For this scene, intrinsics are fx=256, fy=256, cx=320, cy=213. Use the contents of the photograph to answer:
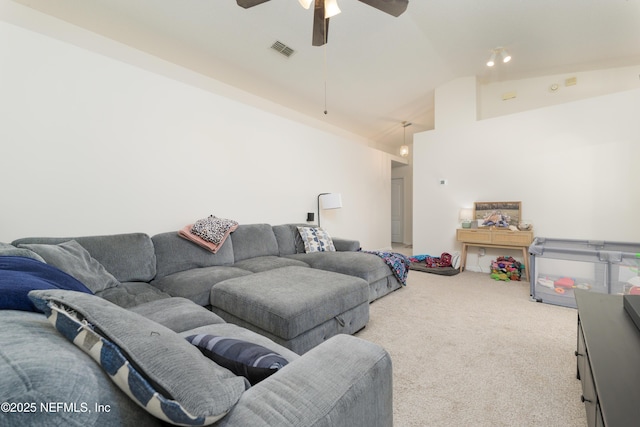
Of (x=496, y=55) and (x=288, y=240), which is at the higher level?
(x=496, y=55)

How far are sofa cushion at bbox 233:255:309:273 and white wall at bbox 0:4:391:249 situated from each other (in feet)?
2.61

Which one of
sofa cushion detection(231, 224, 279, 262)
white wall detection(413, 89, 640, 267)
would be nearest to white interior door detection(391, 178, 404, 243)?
white wall detection(413, 89, 640, 267)

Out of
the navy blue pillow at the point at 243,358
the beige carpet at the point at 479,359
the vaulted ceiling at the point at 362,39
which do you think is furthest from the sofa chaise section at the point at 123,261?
the vaulted ceiling at the point at 362,39

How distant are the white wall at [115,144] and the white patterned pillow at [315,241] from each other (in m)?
0.56

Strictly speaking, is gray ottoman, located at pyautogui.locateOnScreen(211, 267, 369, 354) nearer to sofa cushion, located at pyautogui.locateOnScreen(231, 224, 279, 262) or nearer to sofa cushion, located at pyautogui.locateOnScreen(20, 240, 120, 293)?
sofa cushion, located at pyautogui.locateOnScreen(20, 240, 120, 293)

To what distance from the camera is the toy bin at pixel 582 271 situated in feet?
8.00

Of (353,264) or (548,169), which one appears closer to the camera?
(353,264)

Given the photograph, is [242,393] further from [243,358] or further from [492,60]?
[492,60]

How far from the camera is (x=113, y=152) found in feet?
8.04

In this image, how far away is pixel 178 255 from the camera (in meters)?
2.49

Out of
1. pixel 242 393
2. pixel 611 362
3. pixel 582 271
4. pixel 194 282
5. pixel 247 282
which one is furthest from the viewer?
pixel 582 271

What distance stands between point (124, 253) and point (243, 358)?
1.98 metres

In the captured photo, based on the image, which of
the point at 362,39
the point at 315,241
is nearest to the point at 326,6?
the point at 362,39

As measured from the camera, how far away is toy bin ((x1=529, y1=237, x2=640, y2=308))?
2.44 metres
